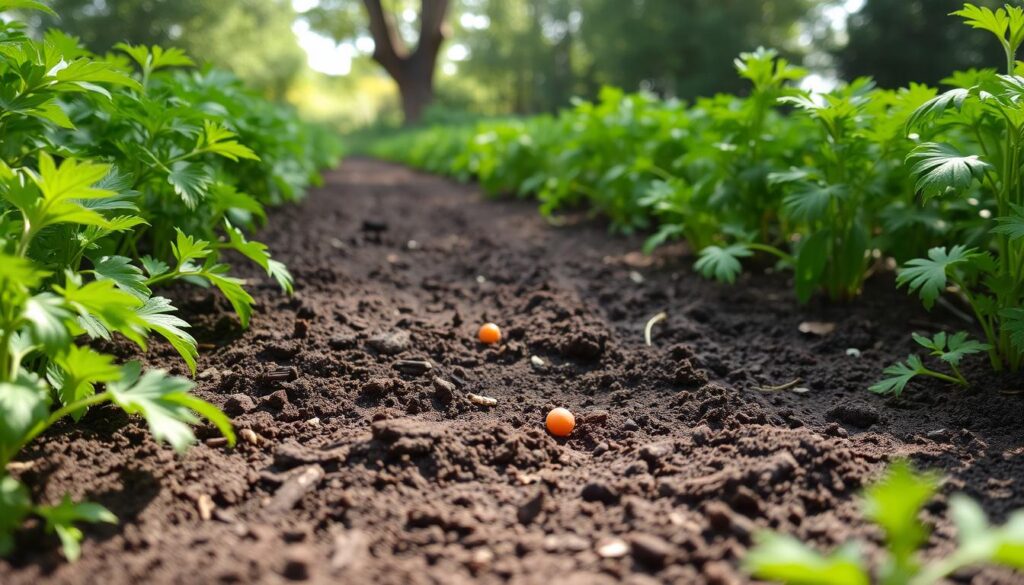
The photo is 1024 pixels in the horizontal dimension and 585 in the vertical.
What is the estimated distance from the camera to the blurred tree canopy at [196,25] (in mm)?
18891

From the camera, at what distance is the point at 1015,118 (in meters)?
2.16

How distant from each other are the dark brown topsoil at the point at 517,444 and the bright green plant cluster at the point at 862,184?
25 cm

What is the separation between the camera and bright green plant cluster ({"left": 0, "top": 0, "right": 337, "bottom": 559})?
Answer: 137 centimetres

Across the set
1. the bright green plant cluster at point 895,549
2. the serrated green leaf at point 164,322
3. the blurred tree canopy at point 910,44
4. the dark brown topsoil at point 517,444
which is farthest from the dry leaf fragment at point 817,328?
the blurred tree canopy at point 910,44

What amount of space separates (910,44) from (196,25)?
21604 millimetres

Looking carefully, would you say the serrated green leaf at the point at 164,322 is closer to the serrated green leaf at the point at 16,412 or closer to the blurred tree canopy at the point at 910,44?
the serrated green leaf at the point at 16,412

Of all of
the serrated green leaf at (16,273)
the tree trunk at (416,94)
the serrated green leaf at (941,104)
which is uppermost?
the tree trunk at (416,94)

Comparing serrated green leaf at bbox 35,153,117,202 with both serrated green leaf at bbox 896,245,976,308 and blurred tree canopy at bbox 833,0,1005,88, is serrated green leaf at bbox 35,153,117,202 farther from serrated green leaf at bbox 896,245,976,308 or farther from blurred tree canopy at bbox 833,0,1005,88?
blurred tree canopy at bbox 833,0,1005,88

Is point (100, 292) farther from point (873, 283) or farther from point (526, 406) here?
point (873, 283)

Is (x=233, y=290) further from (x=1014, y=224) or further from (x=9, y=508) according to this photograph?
(x=1014, y=224)

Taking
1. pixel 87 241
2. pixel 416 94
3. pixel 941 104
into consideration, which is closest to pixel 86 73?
pixel 87 241

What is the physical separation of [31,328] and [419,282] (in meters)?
2.78

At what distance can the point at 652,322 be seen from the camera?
10.6 feet

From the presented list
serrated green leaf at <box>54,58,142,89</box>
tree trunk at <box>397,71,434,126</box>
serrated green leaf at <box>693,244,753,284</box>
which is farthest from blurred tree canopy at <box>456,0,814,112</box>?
serrated green leaf at <box>54,58,142,89</box>
